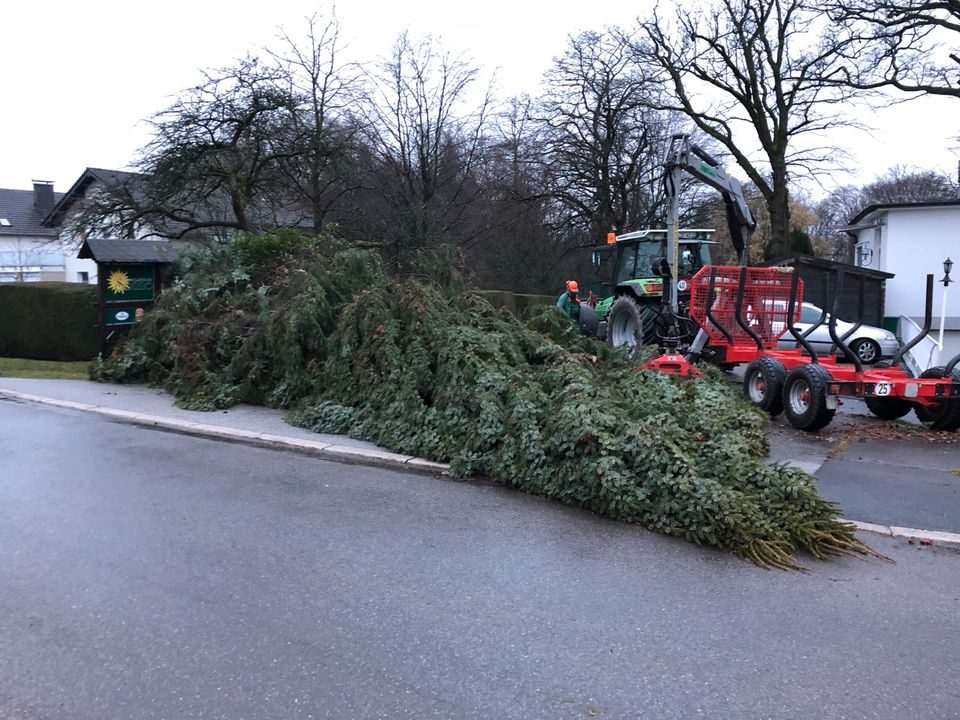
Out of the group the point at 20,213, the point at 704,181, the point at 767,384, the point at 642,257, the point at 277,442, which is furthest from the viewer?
the point at 20,213

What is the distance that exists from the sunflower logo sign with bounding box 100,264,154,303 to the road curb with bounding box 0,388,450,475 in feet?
11.3

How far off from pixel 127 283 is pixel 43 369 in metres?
2.81

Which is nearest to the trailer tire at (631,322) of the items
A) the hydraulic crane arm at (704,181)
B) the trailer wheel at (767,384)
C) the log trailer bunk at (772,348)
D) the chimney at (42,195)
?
the log trailer bunk at (772,348)

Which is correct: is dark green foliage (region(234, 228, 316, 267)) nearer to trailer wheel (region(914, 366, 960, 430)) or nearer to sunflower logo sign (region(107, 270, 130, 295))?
sunflower logo sign (region(107, 270, 130, 295))

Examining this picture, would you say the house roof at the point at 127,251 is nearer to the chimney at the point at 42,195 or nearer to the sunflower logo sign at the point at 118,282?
the sunflower logo sign at the point at 118,282

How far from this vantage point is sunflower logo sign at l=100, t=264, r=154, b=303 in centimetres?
1438

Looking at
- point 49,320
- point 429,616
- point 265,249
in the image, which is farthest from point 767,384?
point 49,320

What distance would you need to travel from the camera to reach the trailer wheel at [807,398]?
942 cm

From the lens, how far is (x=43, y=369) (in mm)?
15633

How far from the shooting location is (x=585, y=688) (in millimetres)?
→ 3773

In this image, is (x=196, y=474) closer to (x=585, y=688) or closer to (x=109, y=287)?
(x=585, y=688)

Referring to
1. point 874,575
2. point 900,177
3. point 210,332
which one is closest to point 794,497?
point 874,575

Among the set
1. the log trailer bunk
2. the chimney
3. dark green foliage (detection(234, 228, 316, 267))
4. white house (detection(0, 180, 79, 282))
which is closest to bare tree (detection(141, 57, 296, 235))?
dark green foliage (detection(234, 228, 316, 267))

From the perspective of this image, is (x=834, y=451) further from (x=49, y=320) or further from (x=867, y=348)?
(x=49, y=320)
